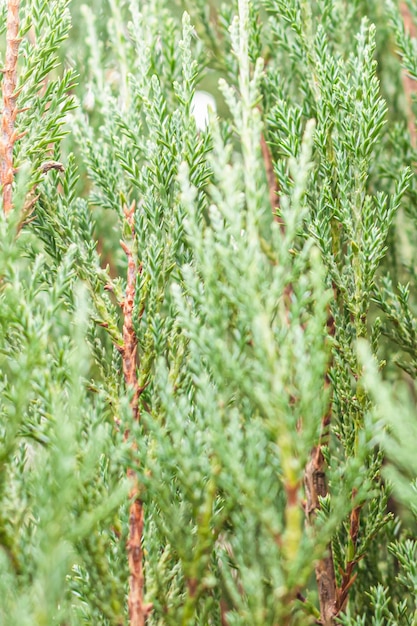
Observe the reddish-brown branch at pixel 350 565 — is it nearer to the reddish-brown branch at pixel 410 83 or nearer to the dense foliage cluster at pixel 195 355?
the dense foliage cluster at pixel 195 355

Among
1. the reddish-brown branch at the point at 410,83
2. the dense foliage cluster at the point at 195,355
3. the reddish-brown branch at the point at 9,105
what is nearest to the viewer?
the dense foliage cluster at the point at 195,355

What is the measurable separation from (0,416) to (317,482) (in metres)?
0.72

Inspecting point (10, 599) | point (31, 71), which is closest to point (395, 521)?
point (10, 599)

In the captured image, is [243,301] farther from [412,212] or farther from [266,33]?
[266,33]

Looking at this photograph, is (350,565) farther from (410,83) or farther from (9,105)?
(410,83)

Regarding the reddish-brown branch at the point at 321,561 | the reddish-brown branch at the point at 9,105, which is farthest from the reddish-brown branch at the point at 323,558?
the reddish-brown branch at the point at 9,105

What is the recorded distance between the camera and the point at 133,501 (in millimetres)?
995

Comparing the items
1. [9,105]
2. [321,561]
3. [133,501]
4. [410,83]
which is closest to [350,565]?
[321,561]

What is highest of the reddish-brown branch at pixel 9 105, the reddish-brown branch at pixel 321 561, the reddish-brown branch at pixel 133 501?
the reddish-brown branch at pixel 9 105

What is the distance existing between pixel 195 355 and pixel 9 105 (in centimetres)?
62

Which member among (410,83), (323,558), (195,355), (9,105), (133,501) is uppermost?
(410,83)

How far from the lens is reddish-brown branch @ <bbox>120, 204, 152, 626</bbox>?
953 mm

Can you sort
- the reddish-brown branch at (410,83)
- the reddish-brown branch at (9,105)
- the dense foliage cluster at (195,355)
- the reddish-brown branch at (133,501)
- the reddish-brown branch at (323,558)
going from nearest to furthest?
the dense foliage cluster at (195,355), the reddish-brown branch at (133,501), the reddish-brown branch at (9,105), the reddish-brown branch at (323,558), the reddish-brown branch at (410,83)

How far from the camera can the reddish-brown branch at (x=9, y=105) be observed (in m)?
1.08
